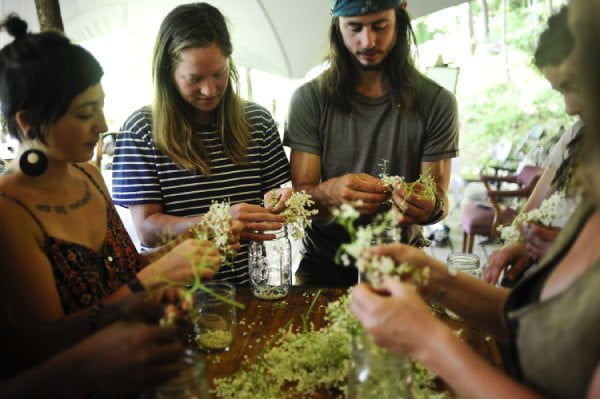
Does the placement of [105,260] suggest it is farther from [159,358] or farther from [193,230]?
[159,358]

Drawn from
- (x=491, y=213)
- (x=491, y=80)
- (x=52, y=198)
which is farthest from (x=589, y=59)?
(x=491, y=80)

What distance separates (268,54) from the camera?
5.50 metres

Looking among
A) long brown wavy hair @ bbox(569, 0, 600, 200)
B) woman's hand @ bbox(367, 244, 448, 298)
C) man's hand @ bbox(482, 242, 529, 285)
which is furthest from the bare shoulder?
long brown wavy hair @ bbox(569, 0, 600, 200)

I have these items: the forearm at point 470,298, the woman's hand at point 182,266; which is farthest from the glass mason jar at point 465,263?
the woman's hand at point 182,266

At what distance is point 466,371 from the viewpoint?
4.01ft

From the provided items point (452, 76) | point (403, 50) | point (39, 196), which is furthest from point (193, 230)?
point (452, 76)

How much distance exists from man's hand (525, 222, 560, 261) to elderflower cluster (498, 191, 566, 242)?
3 cm

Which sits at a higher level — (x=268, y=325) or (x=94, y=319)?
(x=94, y=319)

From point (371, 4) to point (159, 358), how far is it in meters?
2.13

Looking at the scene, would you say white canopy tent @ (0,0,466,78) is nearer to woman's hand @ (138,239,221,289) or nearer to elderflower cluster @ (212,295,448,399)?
woman's hand @ (138,239,221,289)

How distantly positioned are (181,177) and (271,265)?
2.18ft

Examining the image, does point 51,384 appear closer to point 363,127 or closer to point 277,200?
point 277,200

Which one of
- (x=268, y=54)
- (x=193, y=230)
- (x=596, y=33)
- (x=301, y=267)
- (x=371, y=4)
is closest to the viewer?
(x=596, y=33)

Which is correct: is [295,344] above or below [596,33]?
below
